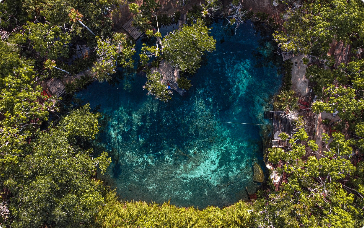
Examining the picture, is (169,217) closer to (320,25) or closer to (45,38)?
(45,38)

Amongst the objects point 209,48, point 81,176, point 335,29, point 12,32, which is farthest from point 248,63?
point 12,32

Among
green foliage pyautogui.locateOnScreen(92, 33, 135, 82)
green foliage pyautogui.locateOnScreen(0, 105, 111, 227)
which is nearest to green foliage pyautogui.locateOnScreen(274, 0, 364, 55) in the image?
green foliage pyautogui.locateOnScreen(92, 33, 135, 82)

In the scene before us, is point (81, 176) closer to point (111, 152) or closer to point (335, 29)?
point (111, 152)

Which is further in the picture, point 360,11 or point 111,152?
point 111,152

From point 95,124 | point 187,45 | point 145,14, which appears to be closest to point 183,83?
point 187,45

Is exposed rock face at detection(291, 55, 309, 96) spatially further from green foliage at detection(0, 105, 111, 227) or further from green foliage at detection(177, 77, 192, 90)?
green foliage at detection(0, 105, 111, 227)

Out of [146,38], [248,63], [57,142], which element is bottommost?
[57,142]

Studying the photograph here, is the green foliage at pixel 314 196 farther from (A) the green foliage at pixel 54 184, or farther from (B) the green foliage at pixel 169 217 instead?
(A) the green foliage at pixel 54 184
